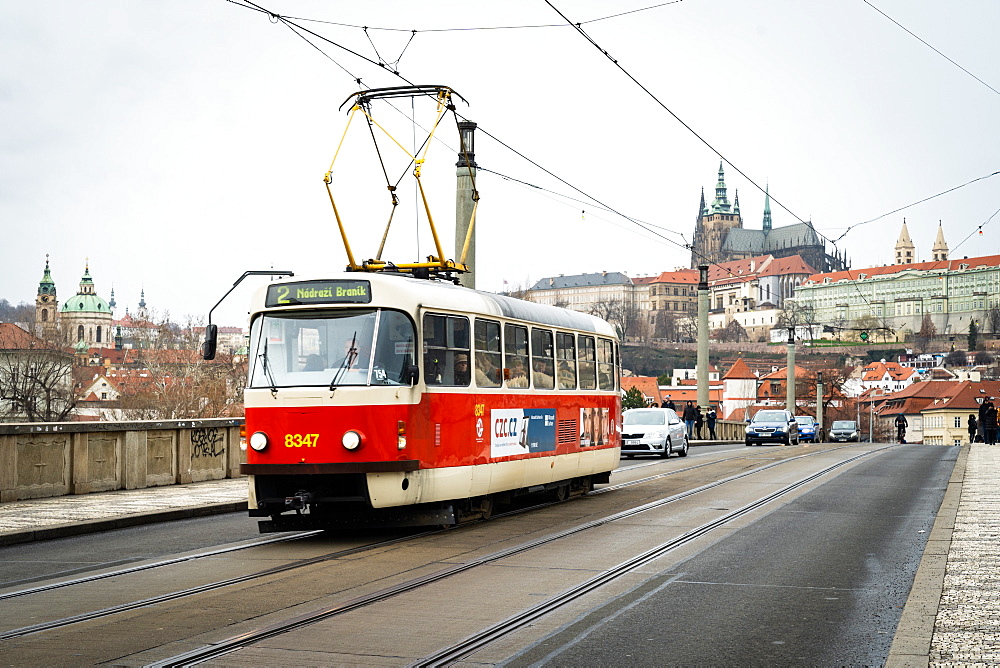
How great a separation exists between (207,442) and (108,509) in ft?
17.6

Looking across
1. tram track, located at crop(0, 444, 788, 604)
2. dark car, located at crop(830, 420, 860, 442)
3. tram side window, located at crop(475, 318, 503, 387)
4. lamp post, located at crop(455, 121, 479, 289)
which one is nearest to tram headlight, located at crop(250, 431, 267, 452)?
tram track, located at crop(0, 444, 788, 604)

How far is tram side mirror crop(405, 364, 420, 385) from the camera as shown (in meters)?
12.0

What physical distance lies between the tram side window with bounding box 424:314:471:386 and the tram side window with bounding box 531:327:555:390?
2.34 metres

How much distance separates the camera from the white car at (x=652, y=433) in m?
32.9

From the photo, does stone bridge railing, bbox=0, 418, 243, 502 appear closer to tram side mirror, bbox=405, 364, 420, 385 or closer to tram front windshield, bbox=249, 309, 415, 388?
tram front windshield, bbox=249, 309, 415, 388

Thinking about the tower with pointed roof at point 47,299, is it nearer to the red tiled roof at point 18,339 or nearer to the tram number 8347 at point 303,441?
the red tiled roof at point 18,339

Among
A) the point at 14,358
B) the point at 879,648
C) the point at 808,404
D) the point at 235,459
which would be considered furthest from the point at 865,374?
the point at 879,648

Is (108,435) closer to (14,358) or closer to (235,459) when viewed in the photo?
(235,459)

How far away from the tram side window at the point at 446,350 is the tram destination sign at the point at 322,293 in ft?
2.53

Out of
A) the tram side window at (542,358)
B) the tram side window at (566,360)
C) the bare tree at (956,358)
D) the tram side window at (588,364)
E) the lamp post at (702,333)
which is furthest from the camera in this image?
the bare tree at (956,358)

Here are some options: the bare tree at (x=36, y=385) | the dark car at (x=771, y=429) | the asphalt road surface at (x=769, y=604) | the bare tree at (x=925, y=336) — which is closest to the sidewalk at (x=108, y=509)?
the asphalt road surface at (x=769, y=604)

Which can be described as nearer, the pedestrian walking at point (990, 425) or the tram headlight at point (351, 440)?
the tram headlight at point (351, 440)

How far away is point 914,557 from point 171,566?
693 centimetres

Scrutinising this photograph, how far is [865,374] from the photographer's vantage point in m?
175
